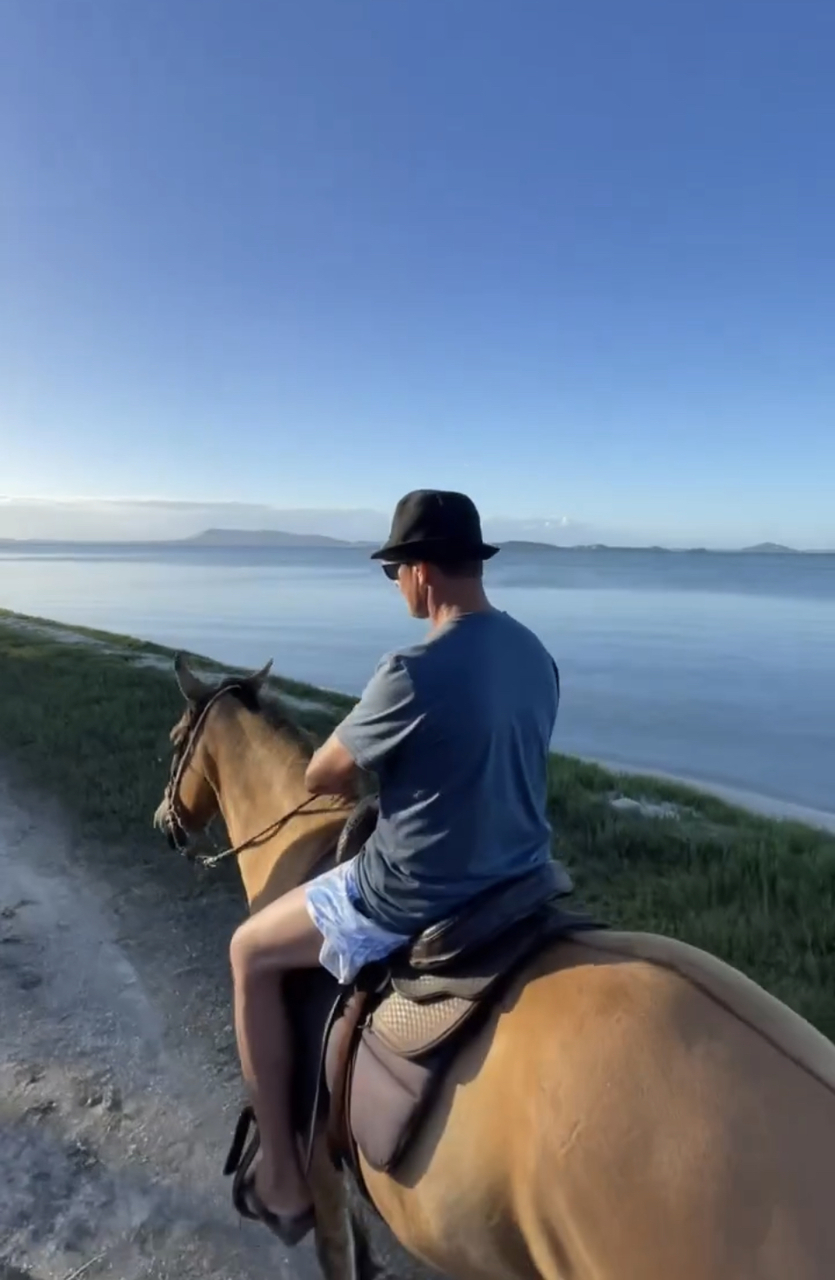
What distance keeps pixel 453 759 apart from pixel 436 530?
2.16 feet

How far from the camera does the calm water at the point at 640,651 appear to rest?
14.7 m

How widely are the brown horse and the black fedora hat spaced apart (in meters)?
1.14

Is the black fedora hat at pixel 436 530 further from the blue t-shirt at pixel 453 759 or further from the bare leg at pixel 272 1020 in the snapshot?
the bare leg at pixel 272 1020

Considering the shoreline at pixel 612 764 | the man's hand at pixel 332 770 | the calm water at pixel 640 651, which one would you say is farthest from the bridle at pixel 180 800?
the calm water at pixel 640 651

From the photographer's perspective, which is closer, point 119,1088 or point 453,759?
point 453,759

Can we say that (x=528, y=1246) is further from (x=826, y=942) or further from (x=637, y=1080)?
(x=826, y=942)

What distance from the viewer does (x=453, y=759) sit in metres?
2.49

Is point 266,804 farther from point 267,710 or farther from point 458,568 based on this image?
point 458,568

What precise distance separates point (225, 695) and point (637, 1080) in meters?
2.94

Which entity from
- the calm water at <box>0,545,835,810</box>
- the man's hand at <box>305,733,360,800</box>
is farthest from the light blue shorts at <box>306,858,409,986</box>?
the calm water at <box>0,545,835,810</box>

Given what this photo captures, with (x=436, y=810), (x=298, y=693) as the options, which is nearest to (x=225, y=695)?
(x=436, y=810)

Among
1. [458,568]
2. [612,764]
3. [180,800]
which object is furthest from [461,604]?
[612,764]

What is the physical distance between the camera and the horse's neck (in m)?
3.52

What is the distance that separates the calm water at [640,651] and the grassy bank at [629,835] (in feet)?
11.7
